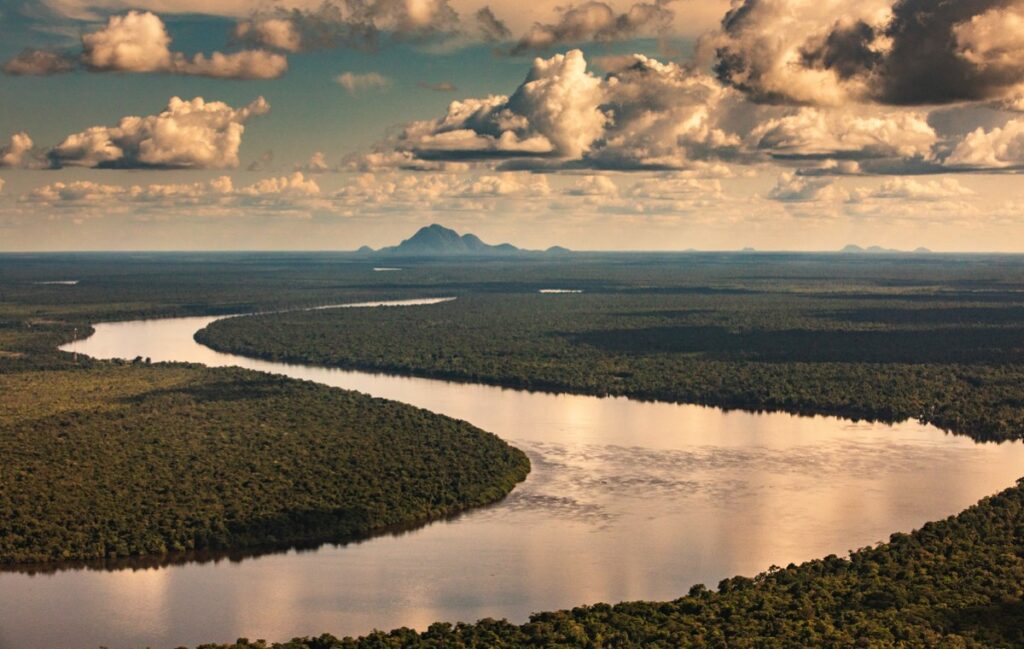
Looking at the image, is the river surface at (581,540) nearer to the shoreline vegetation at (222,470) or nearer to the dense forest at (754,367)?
the shoreline vegetation at (222,470)

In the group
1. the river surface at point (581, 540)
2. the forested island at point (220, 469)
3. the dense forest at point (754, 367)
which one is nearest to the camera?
the river surface at point (581, 540)

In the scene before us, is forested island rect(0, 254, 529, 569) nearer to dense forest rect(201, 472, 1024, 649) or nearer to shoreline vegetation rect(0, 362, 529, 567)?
shoreline vegetation rect(0, 362, 529, 567)

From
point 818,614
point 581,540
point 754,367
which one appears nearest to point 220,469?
point 581,540

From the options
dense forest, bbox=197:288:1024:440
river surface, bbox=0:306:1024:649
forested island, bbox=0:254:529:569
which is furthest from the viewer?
dense forest, bbox=197:288:1024:440

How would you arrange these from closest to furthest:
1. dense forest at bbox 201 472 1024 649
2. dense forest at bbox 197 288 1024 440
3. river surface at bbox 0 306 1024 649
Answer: dense forest at bbox 201 472 1024 649 < river surface at bbox 0 306 1024 649 < dense forest at bbox 197 288 1024 440

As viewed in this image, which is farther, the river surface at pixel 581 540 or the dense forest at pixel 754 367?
the dense forest at pixel 754 367

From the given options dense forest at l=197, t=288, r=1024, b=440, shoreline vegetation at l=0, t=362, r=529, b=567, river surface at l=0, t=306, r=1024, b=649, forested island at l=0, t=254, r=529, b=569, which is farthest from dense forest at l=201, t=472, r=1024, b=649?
dense forest at l=197, t=288, r=1024, b=440

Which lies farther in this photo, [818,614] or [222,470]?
[222,470]

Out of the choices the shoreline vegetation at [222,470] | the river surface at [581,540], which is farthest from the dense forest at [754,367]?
the shoreline vegetation at [222,470]

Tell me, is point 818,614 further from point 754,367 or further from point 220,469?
point 754,367
